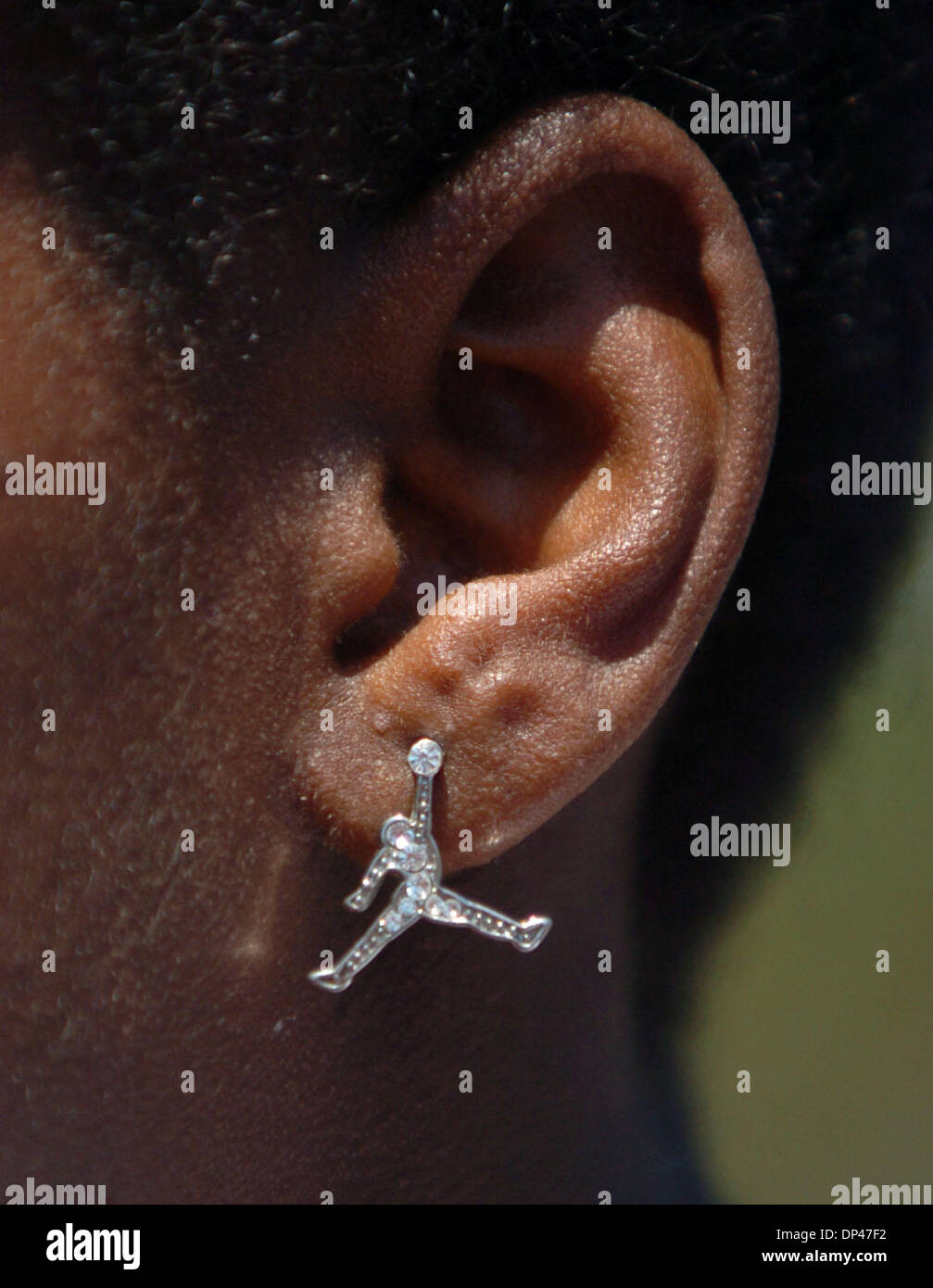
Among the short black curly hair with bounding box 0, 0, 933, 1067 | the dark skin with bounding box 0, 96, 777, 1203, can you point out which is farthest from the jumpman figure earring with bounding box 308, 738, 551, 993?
the short black curly hair with bounding box 0, 0, 933, 1067

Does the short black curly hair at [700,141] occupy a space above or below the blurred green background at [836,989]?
above

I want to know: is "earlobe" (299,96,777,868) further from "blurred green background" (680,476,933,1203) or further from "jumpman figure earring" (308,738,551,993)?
"blurred green background" (680,476,933,1203)

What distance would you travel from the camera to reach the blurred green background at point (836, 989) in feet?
3.79

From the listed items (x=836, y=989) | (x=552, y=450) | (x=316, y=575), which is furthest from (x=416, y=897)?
(x=836, y=989)

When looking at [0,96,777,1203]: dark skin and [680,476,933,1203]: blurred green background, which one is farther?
[680,476,933,1203]: blurred green background

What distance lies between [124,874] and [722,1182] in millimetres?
823

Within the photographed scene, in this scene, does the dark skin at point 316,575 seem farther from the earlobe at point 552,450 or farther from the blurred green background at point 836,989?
the blurred green background at point 836,989

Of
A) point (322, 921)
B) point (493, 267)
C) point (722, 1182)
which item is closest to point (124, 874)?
point (322, 921)

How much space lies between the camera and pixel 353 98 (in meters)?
0.82

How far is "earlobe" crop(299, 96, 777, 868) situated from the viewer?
85cm

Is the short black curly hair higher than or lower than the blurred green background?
higher

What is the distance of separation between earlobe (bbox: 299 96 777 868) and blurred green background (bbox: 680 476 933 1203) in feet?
1.11

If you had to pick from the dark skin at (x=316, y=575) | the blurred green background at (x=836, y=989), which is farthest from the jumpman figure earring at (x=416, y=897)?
the blurred green background at (x=836, y=989)

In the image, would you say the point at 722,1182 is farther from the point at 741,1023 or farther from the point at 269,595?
the point at 269,595
